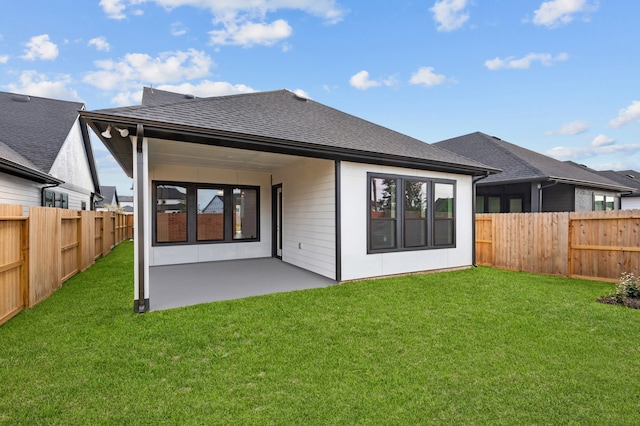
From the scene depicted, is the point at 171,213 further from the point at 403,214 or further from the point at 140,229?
the point at 403,214

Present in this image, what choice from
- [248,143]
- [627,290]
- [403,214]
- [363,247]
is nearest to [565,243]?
[627,290]

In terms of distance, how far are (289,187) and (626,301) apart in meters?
7.00

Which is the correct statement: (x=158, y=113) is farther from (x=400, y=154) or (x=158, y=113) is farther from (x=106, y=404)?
(x=400, y=154)

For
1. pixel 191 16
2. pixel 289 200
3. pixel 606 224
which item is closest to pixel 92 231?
pixel 289 200

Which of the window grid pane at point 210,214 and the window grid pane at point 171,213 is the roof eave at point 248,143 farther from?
the window grid pane at point 210,214

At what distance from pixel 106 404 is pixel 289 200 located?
6.45 m

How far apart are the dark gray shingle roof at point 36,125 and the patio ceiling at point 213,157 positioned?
222 inches

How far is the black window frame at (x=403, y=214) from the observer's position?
21.4 feet

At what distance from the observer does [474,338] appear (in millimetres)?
3480

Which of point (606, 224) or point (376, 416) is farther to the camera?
point (606, 224)

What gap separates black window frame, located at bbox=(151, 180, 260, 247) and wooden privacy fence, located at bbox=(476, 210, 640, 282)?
677 centimetres

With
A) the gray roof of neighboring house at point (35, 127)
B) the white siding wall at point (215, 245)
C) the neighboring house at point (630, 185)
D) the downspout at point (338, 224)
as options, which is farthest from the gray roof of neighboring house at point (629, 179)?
the gray roof of neighboring house at point (35, 127)

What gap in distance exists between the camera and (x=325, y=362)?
115 inches

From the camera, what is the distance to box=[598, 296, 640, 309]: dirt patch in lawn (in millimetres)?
4703
